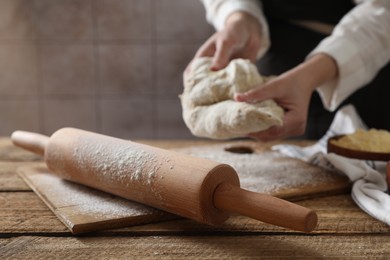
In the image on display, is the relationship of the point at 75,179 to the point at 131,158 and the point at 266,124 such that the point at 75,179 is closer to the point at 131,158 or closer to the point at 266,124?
the point at 131,158

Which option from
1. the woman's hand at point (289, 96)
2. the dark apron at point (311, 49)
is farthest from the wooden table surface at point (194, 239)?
the dark apron at point (311, 49)

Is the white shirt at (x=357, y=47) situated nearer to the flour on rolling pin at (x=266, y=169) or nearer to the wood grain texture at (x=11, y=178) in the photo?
the flour on rolling pin at (x=266, y=169)

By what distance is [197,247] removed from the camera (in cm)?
58

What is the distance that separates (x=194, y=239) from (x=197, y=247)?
0.02 meters

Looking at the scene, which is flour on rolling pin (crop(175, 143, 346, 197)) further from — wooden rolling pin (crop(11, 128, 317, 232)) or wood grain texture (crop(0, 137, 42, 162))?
wood grain texture (crop(0, 137, 42, 162))

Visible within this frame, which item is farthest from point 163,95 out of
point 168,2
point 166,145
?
point 166,145

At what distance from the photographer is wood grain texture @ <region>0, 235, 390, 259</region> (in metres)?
0.56

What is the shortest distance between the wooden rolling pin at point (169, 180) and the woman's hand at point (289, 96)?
221mm

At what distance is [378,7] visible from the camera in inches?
44.5

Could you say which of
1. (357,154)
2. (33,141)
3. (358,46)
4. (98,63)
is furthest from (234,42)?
(98,63)

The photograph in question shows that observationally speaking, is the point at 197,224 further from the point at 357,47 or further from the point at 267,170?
the point at 357,47

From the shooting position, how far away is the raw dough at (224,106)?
79cm

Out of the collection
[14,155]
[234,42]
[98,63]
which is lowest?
[14,155]

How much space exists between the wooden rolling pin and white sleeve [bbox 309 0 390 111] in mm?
523
